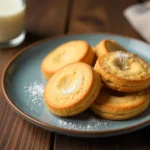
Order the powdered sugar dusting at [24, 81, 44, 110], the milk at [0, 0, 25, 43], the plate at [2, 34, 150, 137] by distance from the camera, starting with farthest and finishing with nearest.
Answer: the milk at [0, 0, 25, 43] < the powdered sugar dusting at [24, 81, 44, 110] < the plate at [2, 34, 150, 137]

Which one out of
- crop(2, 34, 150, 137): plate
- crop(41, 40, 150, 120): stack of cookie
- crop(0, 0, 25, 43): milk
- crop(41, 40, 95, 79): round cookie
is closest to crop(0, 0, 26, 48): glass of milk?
crop(0, 0, 25, 43): milk

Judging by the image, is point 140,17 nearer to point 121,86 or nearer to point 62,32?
point 62,32

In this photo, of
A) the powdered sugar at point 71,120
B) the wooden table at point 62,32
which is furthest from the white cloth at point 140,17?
the powdered sugar at point 71,120

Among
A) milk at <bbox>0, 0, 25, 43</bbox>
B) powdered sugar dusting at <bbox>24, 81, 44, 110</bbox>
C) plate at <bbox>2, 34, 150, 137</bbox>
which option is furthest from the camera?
milk at <bbox>0, 0, 25, 43</bbox>

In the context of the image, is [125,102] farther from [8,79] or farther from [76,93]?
[8,79]

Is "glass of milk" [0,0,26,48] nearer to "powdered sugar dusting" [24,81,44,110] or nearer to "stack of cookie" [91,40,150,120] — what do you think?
"powdered sugar dusting" [24,81,44,110]

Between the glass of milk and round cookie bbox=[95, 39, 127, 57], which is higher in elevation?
round cookie bbox=[95, 39, 127, 57]

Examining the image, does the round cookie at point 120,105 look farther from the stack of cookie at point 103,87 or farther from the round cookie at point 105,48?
the round cookie at point 105,48

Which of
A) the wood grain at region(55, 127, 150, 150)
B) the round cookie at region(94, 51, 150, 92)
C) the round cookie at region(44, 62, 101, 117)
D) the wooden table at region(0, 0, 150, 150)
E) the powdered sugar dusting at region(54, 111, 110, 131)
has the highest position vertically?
the round cookie at region(94, 51, 150, 92)

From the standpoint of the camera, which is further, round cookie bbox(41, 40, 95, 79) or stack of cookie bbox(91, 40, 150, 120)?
round cookie bbox(41, 40, 95, 79)
